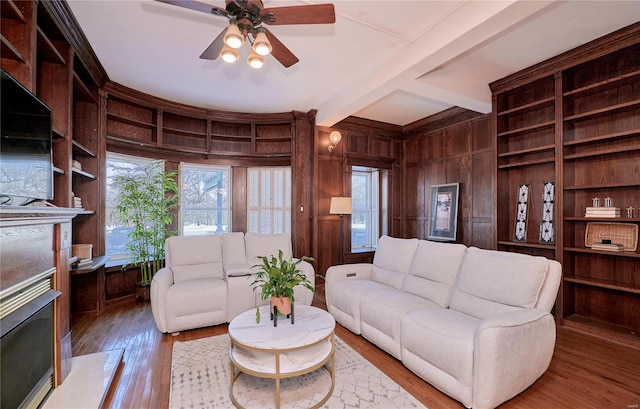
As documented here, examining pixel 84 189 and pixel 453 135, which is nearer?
pixel 84 189

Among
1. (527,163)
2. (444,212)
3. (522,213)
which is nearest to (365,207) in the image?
(444,212)

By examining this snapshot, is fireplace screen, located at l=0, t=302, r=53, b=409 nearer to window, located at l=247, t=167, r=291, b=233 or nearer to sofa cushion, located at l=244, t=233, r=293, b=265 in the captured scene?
sofa cushion, located at l=244, t=233, r=293, b=265

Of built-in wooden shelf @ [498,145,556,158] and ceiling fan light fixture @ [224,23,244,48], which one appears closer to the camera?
ceiling fan light fixture @ [224,23,244,48]

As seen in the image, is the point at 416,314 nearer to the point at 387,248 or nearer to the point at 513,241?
the point at 387,248

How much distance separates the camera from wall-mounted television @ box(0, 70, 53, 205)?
5.16 feet

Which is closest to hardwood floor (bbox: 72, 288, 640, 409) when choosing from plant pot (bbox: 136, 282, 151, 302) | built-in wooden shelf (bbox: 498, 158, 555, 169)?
plant pot (bbox: 136, 282, 151, 302)

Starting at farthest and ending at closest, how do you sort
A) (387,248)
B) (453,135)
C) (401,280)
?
(453,135), (387,248), (401,280)

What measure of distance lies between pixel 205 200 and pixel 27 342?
3.49 metres

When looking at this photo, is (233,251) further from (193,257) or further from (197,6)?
(197,6)

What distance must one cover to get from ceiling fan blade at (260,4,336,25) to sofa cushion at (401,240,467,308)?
2.22 meters

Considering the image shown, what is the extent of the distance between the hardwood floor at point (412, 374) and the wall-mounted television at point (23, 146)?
1480mm

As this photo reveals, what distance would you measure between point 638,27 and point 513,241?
2.48m

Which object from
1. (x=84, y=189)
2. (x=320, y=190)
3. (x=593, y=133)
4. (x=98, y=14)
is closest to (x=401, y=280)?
(x=320, y=190)

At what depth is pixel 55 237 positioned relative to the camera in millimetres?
2092
